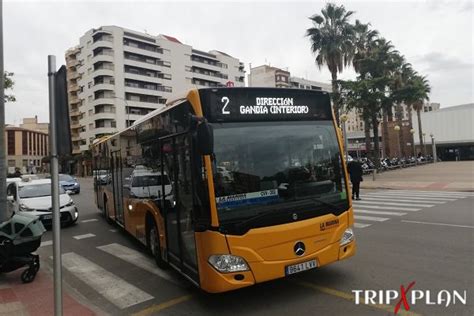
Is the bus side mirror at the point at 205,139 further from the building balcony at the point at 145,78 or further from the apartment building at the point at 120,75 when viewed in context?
the building balcony at the point at 145,78

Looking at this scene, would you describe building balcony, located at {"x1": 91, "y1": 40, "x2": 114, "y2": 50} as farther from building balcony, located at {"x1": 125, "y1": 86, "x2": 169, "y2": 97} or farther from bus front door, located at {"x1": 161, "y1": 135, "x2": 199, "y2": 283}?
bus front door, located at {"x1": 161, "y1": 135, "x2": 199, "y2": 283}

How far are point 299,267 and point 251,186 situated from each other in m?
1.21

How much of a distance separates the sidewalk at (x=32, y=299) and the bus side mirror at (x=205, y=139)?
2.64m

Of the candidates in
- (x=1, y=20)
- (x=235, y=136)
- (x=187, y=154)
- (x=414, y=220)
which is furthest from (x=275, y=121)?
(x=414, y=220)

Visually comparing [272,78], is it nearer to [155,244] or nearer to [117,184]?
[117,184]

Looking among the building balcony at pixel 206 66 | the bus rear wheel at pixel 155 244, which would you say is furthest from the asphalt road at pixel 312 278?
the building balcony at pixel 206 66

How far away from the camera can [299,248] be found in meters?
5.00


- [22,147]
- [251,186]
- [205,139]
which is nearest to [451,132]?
[251,186]

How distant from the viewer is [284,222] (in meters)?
4.95

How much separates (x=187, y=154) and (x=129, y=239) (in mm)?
5858

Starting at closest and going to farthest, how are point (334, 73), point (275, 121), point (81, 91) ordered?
point (275, 121), point (334, 73), point (81, 91)

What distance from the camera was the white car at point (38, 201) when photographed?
11762 millimetres

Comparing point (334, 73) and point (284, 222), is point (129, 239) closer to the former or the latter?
point (284, 222)

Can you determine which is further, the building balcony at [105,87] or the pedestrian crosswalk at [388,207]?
the building balcony at [105,87]
